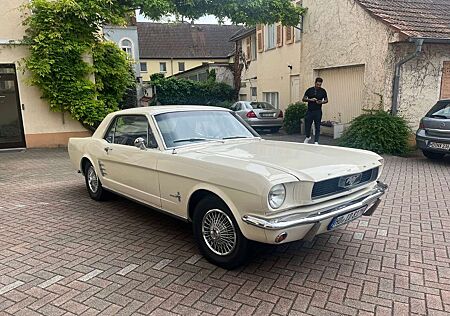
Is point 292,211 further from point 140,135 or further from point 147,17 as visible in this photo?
point 147,17

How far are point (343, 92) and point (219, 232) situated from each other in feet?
33.8

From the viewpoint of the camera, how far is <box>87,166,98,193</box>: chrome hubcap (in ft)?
18.1

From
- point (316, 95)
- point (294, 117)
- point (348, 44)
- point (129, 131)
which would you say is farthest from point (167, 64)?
point (129, 131)

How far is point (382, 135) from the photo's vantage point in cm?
954

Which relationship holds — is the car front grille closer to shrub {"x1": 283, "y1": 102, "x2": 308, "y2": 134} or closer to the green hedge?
shrub {"x1": 283, "y1": 102, "x2": 308, "y2": 134}

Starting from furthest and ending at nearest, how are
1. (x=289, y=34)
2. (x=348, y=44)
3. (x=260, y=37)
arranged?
1. (x=260, y=37)
2. (x=289, y=34)
3. (x=348, y=44)

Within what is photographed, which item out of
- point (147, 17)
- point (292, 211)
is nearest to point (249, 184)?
point (292, 211)

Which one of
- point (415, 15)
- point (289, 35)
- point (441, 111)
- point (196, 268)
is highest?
point (289, 35)

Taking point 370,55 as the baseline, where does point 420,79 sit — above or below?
below

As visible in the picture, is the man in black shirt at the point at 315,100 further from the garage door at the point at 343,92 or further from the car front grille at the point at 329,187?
the car front grille at the point at 329,187

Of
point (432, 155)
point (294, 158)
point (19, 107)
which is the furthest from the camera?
point (19, 107)

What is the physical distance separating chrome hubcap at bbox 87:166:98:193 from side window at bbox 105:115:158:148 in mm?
710

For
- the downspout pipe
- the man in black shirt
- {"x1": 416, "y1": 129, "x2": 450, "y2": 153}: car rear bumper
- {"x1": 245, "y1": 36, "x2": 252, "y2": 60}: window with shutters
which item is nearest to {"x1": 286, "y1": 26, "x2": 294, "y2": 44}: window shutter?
{"x1": 245, "y1": 36, "x2": 252, "y2": 60}: window with shutters

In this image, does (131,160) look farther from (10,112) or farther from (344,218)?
(10,112)
